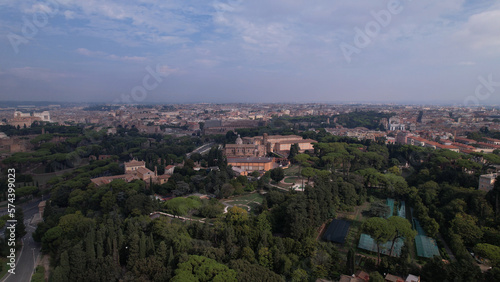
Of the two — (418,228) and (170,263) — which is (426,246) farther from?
(170,263)

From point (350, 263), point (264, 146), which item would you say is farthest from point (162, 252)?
point (264, 146)

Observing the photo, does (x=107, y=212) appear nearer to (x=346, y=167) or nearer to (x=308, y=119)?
(x=346, y=167)

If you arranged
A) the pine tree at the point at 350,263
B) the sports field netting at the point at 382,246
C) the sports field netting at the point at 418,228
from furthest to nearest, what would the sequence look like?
the sports field netting at the point at 418,228, the sports field netting at the point at 382,246, the pine tree at the point at 350,263

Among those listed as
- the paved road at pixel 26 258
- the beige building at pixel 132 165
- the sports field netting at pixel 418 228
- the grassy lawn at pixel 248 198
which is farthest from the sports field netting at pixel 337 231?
the beige building at pixel 132 165

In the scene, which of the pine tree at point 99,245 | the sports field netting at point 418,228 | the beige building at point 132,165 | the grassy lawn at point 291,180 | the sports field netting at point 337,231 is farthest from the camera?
the beige building at point 132,165

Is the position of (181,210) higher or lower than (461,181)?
lower

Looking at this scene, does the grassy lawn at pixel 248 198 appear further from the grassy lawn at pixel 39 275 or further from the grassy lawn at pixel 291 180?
the grassy lawn at pixel 39 275

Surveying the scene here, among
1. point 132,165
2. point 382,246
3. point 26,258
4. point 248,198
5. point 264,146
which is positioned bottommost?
point 26,258

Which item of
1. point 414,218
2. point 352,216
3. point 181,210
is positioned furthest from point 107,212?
point 414,218
